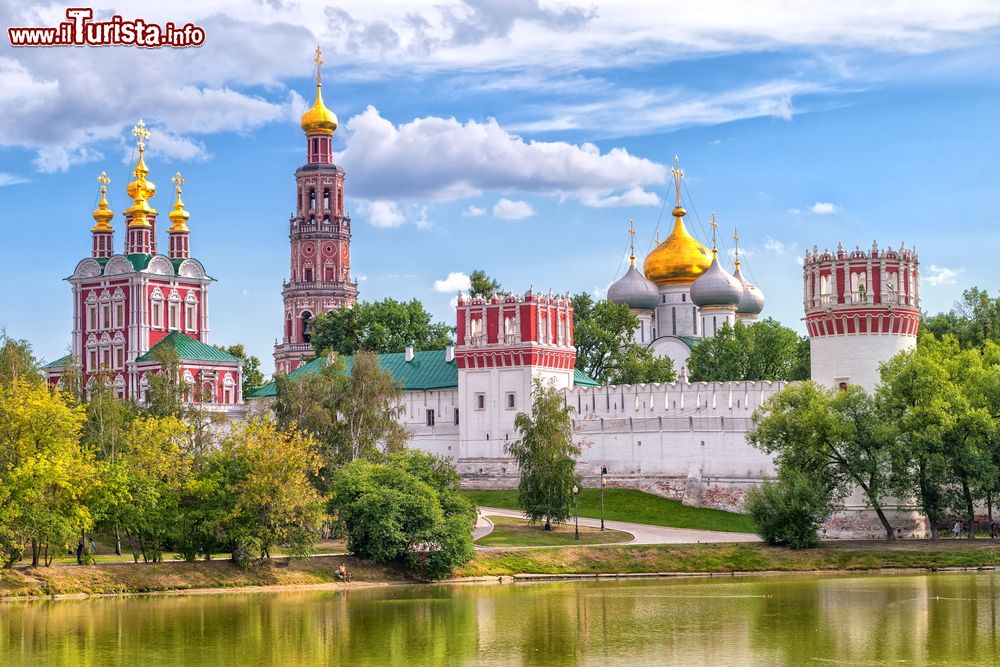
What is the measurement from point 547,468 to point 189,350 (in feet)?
108

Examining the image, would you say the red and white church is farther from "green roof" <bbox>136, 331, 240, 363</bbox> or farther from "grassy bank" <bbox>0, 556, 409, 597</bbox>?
"grassy bank" <bbox>0, 556, 409, 597</bbox>

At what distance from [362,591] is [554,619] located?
33.2ft

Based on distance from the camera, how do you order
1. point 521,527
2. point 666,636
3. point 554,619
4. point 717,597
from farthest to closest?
1. point 521,527
2. point 717,597
3. point 554,619
4. point 666,636

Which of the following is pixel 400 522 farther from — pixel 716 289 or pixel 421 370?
pixel 716 289

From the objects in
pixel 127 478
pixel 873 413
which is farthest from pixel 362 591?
pixel 873 413

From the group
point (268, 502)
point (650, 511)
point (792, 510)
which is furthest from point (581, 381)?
point (268, 502)

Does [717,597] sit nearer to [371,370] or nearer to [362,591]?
[362,591]

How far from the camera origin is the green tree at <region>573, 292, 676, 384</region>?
290ft

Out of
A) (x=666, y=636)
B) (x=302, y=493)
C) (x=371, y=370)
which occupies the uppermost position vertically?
(x=371, y=370)

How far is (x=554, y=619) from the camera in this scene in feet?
130

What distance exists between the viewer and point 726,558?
54219 millimetres

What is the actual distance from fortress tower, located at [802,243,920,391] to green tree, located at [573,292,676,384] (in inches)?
1017

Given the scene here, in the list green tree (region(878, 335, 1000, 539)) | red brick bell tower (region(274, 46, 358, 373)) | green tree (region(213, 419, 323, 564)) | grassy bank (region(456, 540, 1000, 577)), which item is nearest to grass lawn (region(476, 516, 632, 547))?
grassy bank (region(456, 540, 1000, 577))

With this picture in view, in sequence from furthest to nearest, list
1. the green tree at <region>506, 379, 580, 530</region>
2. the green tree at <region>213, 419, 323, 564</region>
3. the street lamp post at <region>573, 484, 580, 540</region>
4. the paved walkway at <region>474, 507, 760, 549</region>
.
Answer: the green tree at <region>506, 379, 580, 530</region> → the street lamp post at <region>573, 484, 580, 540</region> → the paved walkway at <region>474, 507, 760, 549</region> → the green tree at <region>213, 419, 323, 564</region>
